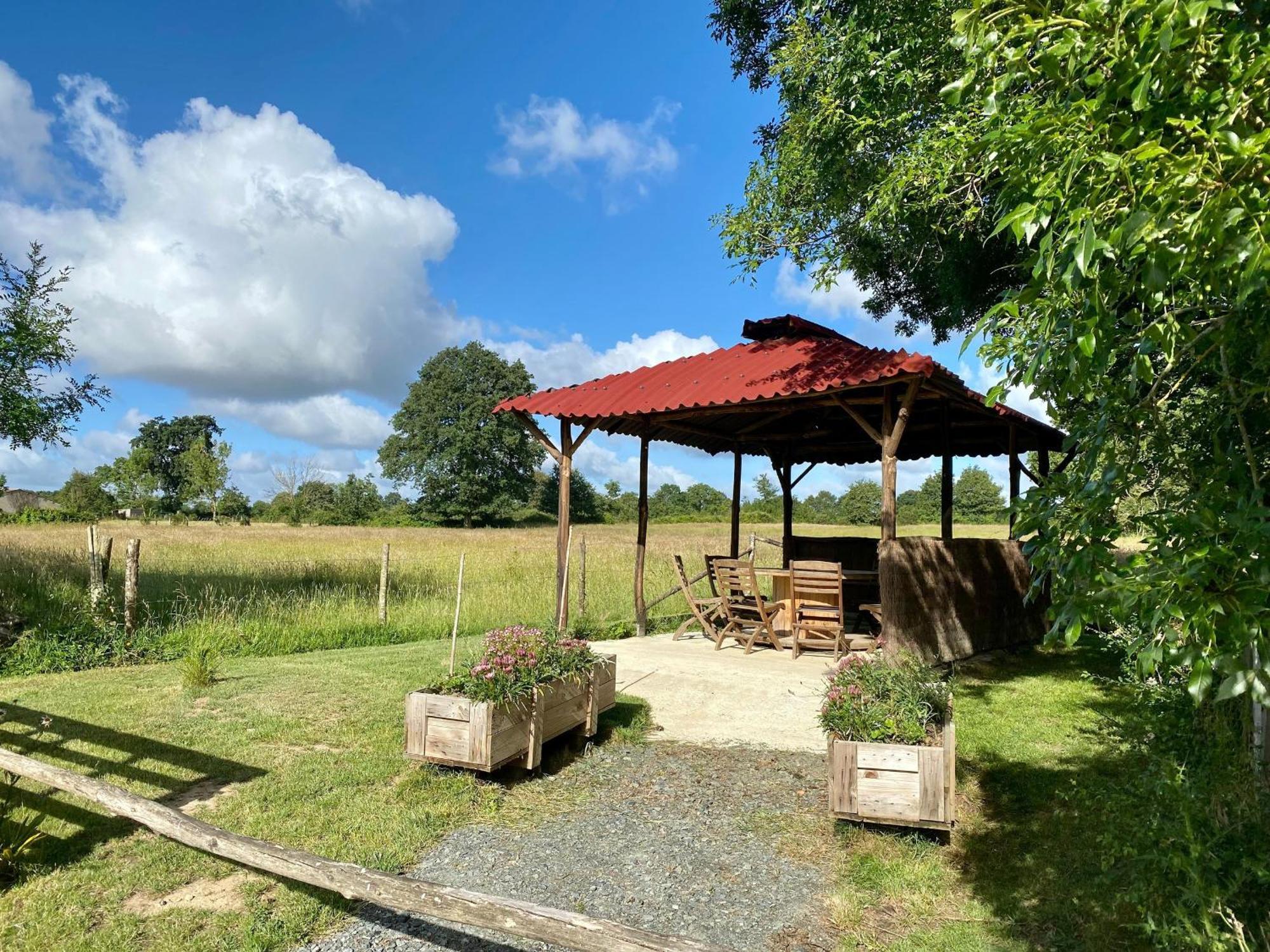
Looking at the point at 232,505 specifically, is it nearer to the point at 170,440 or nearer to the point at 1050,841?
the point at 170,440

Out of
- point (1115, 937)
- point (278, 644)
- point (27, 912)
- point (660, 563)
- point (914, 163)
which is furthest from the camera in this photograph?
point (660, 563)

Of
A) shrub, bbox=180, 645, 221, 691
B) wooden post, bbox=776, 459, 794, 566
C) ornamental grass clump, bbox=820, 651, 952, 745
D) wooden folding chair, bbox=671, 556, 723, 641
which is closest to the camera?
ornamental grass clump, bbox=820, 651, 952, 745

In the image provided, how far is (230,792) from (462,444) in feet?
144

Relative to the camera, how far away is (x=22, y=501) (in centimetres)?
5103

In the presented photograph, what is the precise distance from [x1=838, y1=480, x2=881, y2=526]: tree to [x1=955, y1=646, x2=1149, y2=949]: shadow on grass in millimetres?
47456

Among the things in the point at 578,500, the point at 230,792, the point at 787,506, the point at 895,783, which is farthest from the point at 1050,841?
the point at 578,500

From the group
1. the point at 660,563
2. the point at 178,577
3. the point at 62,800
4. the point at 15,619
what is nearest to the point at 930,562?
the point at 62,800

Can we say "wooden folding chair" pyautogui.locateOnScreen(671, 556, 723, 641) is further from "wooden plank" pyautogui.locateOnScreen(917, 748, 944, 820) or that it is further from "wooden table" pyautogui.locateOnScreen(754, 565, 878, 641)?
"wooden plank" pyautogui.locateOnScreen(917, 748, 944, 820)

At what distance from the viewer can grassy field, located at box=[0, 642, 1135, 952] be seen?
3098 mm

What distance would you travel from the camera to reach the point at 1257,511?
1407mm

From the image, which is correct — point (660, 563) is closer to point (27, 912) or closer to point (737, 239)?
point (737, 239)

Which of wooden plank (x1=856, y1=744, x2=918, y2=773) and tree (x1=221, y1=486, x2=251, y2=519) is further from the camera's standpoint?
tree (x1=221, y1=486, x2=251, y2=519)

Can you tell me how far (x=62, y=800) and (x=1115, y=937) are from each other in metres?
5.17

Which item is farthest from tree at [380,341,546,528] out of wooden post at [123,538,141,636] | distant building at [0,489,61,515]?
wooden post at [123,538,141,636]
